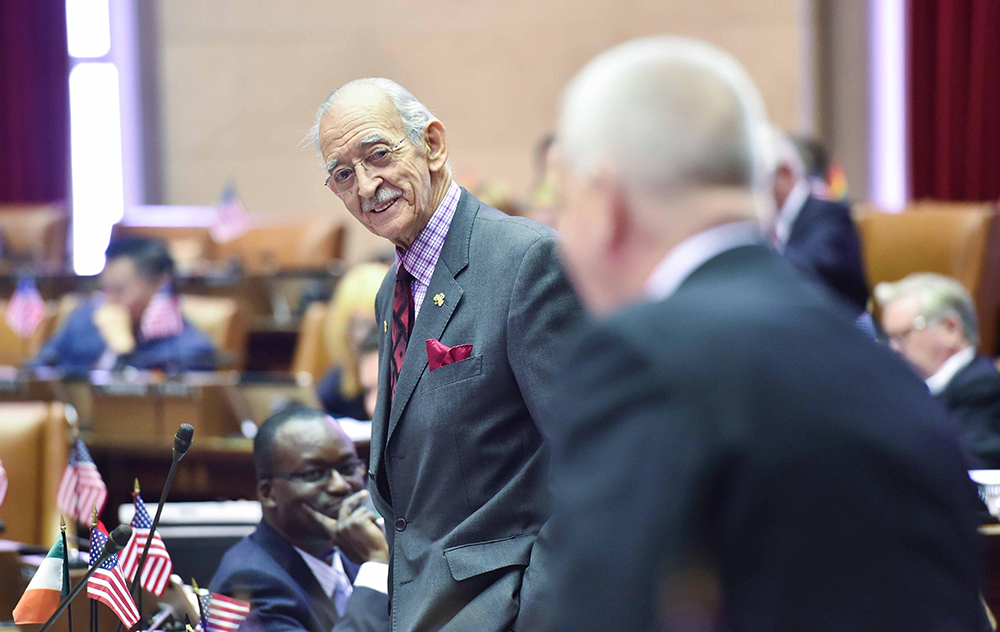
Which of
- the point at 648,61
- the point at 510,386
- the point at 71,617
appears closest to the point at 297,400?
the point at 71,617

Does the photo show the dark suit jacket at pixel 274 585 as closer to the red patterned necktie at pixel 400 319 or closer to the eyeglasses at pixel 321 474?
the eyeglasses at pixel 321 474

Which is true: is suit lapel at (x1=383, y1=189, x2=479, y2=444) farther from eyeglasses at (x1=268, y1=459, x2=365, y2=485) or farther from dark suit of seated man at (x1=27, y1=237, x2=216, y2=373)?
dark suit of seated man at (x1=27, y1=237, x2=216, y2=373)

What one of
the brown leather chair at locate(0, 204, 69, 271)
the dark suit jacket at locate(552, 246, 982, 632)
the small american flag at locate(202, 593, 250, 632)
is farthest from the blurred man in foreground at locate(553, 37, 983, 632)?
the brown leather chair at locate(0, 204, 69, 271)

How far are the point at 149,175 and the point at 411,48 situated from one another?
2.55 meters

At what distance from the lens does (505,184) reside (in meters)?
9.06

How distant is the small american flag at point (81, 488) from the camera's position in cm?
223

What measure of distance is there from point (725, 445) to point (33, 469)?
264cm

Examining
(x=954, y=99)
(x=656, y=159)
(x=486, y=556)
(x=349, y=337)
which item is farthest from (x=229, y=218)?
(x=656, y=159)

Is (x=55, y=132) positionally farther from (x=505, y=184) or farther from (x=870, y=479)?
(x=870, y=479)

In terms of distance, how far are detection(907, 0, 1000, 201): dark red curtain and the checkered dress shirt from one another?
656 centimetres

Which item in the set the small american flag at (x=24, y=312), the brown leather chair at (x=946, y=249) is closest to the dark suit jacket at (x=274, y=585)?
the brown leather chair at (x=946, y=249)

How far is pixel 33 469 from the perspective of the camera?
116 inches

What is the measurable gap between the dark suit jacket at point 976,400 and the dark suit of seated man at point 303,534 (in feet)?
6.84

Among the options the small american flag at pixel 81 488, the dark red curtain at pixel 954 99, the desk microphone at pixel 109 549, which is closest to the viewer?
the desk microphone at pixel 109 549
